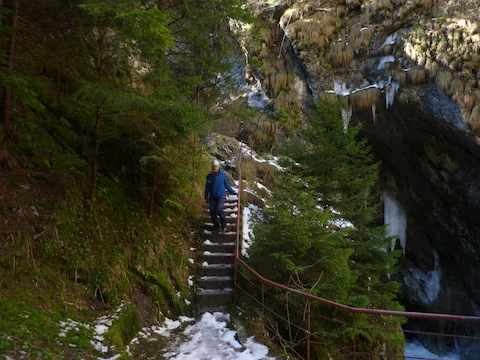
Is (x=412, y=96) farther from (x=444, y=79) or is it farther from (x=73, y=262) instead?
(x=73, y=262)

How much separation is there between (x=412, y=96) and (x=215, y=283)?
33.5 feet

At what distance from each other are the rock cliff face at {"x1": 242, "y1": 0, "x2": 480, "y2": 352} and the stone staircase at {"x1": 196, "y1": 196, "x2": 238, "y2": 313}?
8.93 metres

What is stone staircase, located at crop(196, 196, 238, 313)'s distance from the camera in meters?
5.55

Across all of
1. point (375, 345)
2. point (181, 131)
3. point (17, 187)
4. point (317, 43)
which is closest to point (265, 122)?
point (317, 43)

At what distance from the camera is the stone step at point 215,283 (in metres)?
5.85

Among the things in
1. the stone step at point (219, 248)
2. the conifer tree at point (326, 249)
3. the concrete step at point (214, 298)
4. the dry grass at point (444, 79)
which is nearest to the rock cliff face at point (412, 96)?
the dry grass at point (444, 79)

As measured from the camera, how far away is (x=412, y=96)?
12.0 meters

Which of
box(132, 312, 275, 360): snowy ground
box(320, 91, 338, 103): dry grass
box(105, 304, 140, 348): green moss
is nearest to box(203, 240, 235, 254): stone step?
box(132, 312, 275, 360): snowy ground

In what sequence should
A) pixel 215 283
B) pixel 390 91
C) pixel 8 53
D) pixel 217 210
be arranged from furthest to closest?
pixel 390 91, pixel 217 210, pixel 215 283, pixel 8 53

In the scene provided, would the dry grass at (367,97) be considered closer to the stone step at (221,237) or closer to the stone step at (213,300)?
the stone step at (221,237)

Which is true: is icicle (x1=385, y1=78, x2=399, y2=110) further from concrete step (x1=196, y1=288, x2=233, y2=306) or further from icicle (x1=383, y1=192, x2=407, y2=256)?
concrete step (x1=196, y1=288, x2=233, y2=306)

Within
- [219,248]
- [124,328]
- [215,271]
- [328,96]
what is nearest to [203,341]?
[124,328]

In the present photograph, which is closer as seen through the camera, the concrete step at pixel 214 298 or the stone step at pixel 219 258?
the concrete step at pixel 214 298

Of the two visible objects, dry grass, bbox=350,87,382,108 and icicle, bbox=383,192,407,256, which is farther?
icicle, bbox=383,192,407,256
